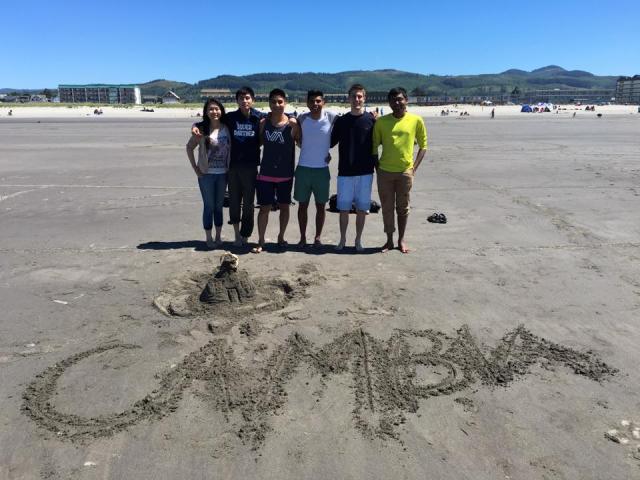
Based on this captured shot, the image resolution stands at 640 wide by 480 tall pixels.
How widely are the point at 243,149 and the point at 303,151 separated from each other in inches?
31.9

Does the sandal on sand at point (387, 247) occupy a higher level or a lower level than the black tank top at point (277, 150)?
lower

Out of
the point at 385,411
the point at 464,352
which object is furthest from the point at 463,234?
the point at 385,411

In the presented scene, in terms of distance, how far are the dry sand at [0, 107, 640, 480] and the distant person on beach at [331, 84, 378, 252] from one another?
2.37 feet

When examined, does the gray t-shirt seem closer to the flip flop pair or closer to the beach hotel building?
the flip flop pair

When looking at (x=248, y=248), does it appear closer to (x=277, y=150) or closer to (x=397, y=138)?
(x=277, y=150)

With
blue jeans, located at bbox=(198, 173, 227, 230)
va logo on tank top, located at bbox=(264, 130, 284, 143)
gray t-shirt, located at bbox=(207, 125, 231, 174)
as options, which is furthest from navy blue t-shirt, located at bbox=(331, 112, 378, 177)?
blue jeans, located at bbox=(198, 173, 227, 230)

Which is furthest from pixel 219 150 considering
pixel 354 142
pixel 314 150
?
pixel 354 142

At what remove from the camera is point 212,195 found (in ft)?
22.4

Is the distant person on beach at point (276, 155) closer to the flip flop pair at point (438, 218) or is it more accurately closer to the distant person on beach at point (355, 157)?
the distant person on beach at point (355, 157)

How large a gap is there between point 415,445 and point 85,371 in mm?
2652

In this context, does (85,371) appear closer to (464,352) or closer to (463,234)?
(464,352)

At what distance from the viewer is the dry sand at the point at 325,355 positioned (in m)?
2.96

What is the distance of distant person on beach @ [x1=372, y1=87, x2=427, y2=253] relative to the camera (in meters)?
6.42

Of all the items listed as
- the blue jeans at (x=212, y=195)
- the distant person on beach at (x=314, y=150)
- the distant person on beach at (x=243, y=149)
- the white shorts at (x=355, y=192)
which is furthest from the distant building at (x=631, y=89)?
the blue jeans at (x=212, y=195)
